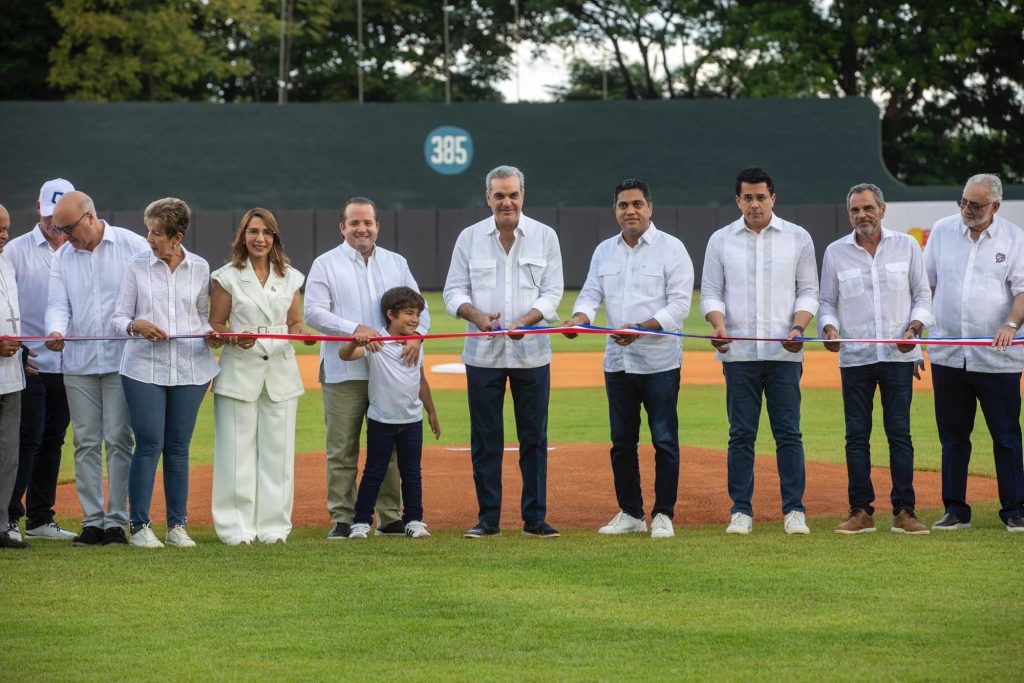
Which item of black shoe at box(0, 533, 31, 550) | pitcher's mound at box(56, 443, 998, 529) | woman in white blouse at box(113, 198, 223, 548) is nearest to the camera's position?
woman in white blouse at box(113, 198, 223, 548)

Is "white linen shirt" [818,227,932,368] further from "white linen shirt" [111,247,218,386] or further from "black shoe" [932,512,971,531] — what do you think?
"white linen shirt" [111,247,218,386]

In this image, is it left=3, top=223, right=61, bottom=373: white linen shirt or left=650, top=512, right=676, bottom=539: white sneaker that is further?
left=3, top=223, right=61, bottom=373: white linen shirt

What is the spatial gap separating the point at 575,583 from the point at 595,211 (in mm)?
27636

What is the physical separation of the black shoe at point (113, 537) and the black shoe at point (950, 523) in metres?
4.56

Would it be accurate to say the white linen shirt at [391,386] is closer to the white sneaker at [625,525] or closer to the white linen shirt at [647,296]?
the white linen shirt at [647,296]

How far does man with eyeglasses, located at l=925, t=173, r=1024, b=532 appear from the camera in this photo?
25.2 ft

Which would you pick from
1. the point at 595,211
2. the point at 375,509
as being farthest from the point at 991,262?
the point at 595,211

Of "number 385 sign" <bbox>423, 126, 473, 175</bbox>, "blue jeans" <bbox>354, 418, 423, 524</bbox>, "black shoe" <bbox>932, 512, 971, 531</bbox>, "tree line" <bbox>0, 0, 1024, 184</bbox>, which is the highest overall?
"tree line" <bbox>0, 0, 1024, 184</bbox>

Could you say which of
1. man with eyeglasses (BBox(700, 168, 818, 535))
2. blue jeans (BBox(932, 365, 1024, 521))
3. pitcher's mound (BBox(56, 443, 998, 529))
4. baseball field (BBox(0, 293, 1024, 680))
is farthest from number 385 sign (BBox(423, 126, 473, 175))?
blue jeans (BBox(932, 365, 1024, 521))

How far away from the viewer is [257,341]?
7.43 meters

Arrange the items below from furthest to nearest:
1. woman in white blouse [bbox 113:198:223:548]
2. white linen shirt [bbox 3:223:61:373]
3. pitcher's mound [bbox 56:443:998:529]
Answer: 1. pitcher's mound [bbox 56:443:998:529]
2. white linen shirt [bbox 3:223:61:373]
3. woman in white blouse [bbox 113:198:223:548]

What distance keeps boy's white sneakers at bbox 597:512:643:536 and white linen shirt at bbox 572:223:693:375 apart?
0.87 m

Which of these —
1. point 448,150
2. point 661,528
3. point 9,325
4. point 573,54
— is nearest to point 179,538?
point 9,325

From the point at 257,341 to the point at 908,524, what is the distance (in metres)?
3.77
